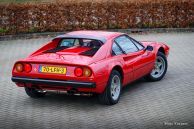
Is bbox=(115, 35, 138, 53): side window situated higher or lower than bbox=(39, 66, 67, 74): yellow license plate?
higher

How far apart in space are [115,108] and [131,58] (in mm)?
1356

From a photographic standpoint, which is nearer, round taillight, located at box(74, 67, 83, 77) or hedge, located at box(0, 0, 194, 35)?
round taillight, located at box(74, 67, 83, 77)

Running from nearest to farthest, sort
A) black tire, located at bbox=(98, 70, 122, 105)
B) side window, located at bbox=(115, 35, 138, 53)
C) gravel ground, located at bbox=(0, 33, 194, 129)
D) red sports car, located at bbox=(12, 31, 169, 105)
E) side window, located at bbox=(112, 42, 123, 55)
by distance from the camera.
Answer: gravel ground, located at bbox=(0, 33, 194, 129) < red sports car, located at bbox=(12, 31, 169, 105) < black tire, located at bbox=(98, 70, 122, 105) < side window, located at bbox=(112, 42, 123, 55) < side window, located at bbox=(115, 35, 138, 53)

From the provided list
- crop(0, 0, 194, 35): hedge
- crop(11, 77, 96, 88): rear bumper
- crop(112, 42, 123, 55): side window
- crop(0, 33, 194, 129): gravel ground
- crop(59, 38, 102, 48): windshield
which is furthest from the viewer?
crop(0, 0, 194, 35): hedge

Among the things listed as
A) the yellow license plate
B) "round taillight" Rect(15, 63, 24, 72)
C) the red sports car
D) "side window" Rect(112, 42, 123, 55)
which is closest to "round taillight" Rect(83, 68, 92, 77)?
the red sports car

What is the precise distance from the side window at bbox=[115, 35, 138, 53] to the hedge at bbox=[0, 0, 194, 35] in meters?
8.92

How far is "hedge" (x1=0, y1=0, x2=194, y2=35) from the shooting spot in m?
18.4

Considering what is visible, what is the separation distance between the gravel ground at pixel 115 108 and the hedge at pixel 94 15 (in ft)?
21.7

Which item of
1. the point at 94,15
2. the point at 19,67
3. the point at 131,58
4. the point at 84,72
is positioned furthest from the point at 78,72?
the point at 94,15

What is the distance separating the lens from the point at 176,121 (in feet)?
26.6

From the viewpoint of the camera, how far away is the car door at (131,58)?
31.6 ft

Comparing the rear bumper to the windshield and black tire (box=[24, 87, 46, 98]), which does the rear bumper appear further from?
the windshield

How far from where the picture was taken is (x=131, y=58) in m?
9.84

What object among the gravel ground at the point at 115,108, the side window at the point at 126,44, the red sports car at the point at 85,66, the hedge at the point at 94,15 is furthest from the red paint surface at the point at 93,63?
the hedge at the point at 94,15
